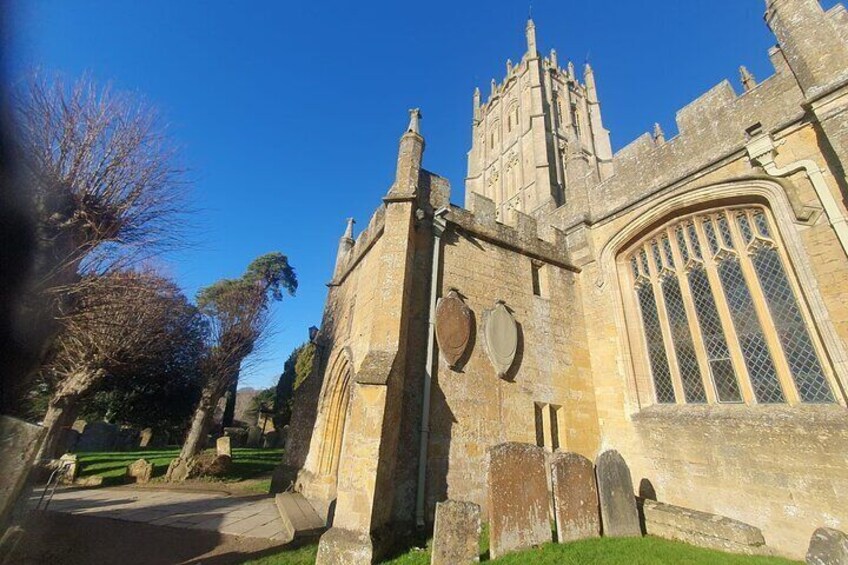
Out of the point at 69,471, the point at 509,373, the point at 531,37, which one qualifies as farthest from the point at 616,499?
the point at 531,37

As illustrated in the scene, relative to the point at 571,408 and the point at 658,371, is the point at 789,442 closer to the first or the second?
the point at 658,371

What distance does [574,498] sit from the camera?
5.39 m

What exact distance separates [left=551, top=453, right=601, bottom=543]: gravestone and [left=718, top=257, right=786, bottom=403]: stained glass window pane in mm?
3437

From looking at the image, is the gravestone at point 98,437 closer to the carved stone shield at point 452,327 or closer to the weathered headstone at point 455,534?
the carved stone shield at point 452,327

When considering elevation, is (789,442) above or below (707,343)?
below

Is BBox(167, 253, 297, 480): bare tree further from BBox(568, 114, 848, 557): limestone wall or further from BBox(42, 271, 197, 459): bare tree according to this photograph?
BBox(568, 114, 848, 557): limestone wall

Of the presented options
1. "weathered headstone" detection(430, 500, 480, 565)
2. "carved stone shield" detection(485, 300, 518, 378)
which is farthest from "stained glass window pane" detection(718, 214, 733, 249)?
"weathered headstone" detection(430, 500, 480, 565)

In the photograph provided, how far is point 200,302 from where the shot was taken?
72.0 ft

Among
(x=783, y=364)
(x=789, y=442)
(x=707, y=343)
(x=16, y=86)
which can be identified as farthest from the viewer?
(x=707, y=343)

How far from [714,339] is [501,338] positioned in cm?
419

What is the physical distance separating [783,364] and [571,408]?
366 cm

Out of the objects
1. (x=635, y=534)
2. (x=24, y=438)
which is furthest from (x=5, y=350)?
(x=635, y=534)

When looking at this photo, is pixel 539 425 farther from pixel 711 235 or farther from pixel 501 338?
pixel 711 235

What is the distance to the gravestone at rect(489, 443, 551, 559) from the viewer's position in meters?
4.71
